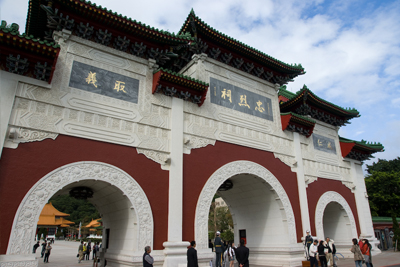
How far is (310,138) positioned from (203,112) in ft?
21.3

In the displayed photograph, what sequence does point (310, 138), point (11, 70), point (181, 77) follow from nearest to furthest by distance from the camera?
point (11, 70) → point (181, 77) → point (310, 138)

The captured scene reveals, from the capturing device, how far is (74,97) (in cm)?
816

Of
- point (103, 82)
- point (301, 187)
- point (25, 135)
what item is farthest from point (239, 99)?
point (25, 135)

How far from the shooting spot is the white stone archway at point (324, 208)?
12.5m

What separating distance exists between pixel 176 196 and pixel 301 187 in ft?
20.5

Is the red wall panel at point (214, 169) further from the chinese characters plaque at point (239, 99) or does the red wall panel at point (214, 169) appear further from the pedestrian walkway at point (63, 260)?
the pedestrian walkway at point (63, 260)

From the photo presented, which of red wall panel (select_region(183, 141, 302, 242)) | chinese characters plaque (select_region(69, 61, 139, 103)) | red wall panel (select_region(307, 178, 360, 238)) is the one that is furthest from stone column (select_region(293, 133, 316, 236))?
chinese characters plaque (select_region(69, 61, 139, 103))

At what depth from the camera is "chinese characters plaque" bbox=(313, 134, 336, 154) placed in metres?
14.5

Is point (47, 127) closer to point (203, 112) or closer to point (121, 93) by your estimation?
point (121, 93)

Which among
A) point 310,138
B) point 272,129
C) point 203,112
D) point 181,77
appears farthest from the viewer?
point 310,138

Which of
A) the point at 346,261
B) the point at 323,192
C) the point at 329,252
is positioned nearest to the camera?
the point at 329,252

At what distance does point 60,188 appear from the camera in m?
7.30

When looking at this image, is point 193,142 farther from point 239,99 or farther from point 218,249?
point 218,249

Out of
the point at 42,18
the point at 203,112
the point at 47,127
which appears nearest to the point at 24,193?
the point at 47,127
